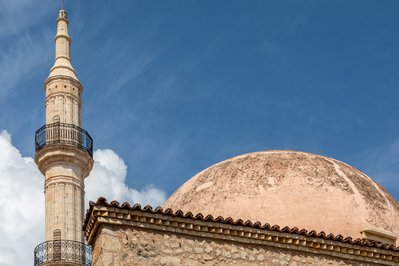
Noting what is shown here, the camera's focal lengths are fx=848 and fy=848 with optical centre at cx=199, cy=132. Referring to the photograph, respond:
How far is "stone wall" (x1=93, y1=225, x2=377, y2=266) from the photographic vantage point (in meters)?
10.5

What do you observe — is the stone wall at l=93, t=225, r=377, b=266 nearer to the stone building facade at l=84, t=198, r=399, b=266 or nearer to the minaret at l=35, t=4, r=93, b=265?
the stone building facade at l=84, t=198, r=399, b=266

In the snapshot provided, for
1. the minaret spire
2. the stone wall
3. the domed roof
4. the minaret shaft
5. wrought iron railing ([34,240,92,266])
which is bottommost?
the stone wall

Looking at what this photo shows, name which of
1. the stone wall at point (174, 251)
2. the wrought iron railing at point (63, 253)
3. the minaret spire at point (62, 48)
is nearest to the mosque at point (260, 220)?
the stone wall at point (174, 251)

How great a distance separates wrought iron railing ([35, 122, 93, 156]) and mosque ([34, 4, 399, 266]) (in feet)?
54.4

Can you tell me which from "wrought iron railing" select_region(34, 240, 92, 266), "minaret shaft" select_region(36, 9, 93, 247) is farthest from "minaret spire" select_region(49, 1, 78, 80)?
"wrought iron railing" select_region(34, 240, 92, 266)

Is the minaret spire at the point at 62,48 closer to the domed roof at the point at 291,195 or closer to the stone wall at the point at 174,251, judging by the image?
the domed roof at the point at 291,195

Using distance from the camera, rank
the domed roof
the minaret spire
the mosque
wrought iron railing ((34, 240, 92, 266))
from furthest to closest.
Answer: the minaret spire → wrought iron railing ((34, 240, 92, 266)) → the domed roof → the mosque

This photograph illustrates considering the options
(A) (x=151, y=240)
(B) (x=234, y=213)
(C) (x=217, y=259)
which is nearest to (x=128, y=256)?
(A) (x=151, y=240)

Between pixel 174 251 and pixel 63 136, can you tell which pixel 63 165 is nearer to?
pixel 63 136

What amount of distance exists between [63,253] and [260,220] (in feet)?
54.7

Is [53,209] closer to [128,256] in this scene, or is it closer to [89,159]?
[89,159]

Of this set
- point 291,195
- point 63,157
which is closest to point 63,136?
point 63,157

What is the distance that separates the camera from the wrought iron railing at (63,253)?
91.5 ft

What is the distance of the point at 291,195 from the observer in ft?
42.1
